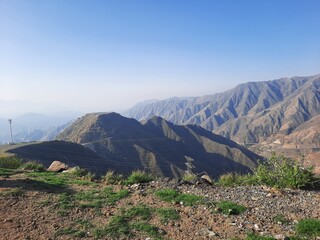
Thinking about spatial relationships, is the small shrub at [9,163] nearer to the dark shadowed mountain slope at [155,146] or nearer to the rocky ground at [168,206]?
the rocky ground at [168,206]

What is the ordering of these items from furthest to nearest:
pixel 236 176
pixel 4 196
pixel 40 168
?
pixel 40 168 → pixel 236 176 → pixel 4 196

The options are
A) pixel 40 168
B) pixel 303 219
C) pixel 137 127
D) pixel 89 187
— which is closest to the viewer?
pixel 303 219

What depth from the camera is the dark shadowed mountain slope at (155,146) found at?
104 metres

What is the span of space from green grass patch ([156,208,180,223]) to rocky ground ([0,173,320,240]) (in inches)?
5.2

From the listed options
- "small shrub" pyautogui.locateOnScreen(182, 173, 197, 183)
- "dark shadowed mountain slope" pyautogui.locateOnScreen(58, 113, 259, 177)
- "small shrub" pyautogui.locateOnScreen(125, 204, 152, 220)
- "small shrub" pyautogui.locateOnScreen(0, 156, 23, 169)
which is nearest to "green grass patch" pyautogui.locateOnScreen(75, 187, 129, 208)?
"small shrub" pyautogui.locateOnScreen(125, 204, 152, 220)

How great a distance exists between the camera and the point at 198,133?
584ft

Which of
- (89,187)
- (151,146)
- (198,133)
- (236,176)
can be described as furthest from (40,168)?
(198,133)

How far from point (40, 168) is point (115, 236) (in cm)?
974

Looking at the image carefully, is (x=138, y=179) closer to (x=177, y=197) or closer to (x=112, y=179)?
(x=112, y=179)

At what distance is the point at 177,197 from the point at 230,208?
178 cm

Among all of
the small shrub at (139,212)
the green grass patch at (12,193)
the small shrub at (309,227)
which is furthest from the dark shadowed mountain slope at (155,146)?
the small shrub at (309,227)

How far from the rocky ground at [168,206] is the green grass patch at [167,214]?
0.43 feet

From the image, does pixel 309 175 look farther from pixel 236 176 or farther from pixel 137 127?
pixel 137 127

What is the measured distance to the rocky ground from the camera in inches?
292
